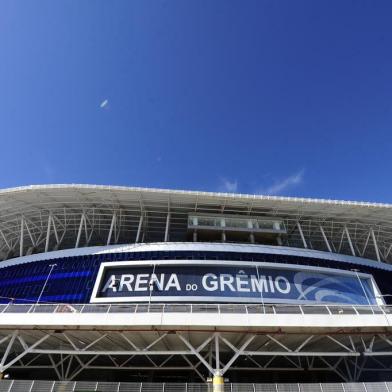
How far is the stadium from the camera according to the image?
17125mm

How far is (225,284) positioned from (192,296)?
4162 millimetres

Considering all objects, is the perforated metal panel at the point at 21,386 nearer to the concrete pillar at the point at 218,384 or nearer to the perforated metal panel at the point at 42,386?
the perforated metal panel at the point at 42,386

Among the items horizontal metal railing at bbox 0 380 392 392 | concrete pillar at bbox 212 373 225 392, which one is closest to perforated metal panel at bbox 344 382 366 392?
horizontal metal railing at bbox 0 380 392 392

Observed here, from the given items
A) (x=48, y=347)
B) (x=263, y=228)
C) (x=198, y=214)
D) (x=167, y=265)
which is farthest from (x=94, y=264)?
(x=263, y=228)

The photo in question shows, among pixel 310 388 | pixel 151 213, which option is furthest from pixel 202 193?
pixel 310 388

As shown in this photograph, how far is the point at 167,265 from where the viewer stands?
32.4 m

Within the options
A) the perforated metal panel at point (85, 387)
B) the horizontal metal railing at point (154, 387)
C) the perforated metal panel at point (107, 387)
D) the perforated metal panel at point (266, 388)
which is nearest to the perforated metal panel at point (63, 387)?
the horizontal metal railing at point (154, 387)

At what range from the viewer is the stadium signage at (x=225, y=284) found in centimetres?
2973

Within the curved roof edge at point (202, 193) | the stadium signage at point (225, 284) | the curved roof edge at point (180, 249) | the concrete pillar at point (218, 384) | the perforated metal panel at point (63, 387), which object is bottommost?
the perforated metal panel at point (63, 387)

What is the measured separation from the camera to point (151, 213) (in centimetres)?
4456

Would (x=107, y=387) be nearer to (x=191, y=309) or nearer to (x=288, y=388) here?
(x=191, y=309)

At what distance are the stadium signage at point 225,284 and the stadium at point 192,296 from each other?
0.45 feet

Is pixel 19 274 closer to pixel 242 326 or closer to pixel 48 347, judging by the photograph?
pixel 48 347

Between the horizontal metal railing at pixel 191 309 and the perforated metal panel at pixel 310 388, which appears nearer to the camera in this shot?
the perforated metal panel at pixel 310 388
